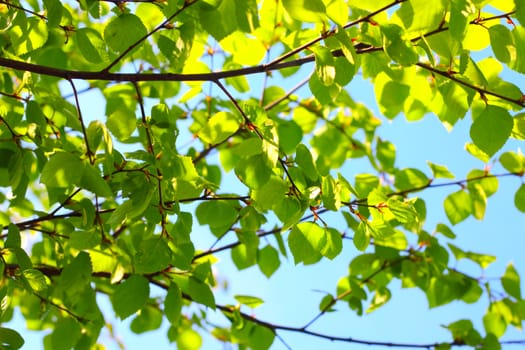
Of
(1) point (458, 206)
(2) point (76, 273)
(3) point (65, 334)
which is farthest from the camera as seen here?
(1) point (458, 206)

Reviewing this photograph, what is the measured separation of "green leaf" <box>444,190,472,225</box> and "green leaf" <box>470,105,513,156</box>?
1.89 feet

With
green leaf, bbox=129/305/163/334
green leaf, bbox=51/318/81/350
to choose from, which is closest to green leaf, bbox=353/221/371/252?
green leaf, bbox=51/318/81/350

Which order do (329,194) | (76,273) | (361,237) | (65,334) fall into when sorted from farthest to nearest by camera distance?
(65,334)
(76,273)
(361,237)
(329,194)

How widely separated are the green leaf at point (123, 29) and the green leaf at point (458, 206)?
876 millimetres

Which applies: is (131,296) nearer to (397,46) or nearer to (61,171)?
(61,171)

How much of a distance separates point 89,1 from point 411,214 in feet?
2.23

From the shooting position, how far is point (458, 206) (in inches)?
59.7

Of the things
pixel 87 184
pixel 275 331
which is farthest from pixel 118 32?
pixel 275 331

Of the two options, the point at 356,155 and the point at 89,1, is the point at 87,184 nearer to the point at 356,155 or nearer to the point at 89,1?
the point at 89,1

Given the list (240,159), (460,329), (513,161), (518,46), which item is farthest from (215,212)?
(460,329)

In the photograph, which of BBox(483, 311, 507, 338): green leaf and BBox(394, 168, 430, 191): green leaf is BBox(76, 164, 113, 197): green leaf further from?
BBox(483, 311, 507, 338): green leaf

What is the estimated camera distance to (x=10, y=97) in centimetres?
116

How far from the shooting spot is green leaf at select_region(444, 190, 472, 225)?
151cm

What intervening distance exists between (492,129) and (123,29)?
606 millimetres
